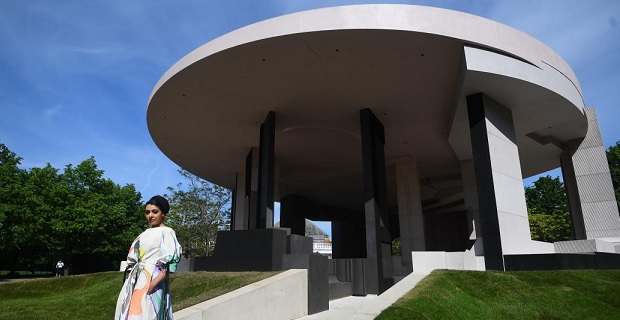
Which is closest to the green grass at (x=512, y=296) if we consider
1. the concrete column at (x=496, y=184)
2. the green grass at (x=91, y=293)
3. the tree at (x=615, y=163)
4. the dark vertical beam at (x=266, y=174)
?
the concrete column at (x=496, y=184)

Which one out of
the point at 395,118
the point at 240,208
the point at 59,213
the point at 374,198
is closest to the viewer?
the point at 374,198

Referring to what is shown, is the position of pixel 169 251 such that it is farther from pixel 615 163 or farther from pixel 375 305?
pixel 615 163

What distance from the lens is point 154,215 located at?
3.38 metres

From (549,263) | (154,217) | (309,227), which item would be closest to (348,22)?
(549,263)

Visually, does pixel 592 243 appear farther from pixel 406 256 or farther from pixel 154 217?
pixel 154 217

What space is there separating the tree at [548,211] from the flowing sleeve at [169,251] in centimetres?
4357

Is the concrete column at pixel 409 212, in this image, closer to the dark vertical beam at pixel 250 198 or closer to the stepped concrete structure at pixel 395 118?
the stepped concrete structure at pixel 395 118

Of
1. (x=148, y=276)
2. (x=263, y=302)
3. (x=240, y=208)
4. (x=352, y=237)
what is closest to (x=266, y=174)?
(x=240, y=208)

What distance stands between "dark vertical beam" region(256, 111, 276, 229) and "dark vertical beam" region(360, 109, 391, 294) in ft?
13.0

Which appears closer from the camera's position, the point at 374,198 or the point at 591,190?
the point at 374,198

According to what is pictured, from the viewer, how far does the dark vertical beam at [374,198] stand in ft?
52.3

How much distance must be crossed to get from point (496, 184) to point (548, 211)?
3746 cm

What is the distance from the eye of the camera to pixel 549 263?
1137 cm

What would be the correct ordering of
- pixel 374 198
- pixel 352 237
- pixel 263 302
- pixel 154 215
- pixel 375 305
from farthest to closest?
pixel 352 237
pixel 374 198
pixel 263 302
pixel 375 305
pixel 154 215
